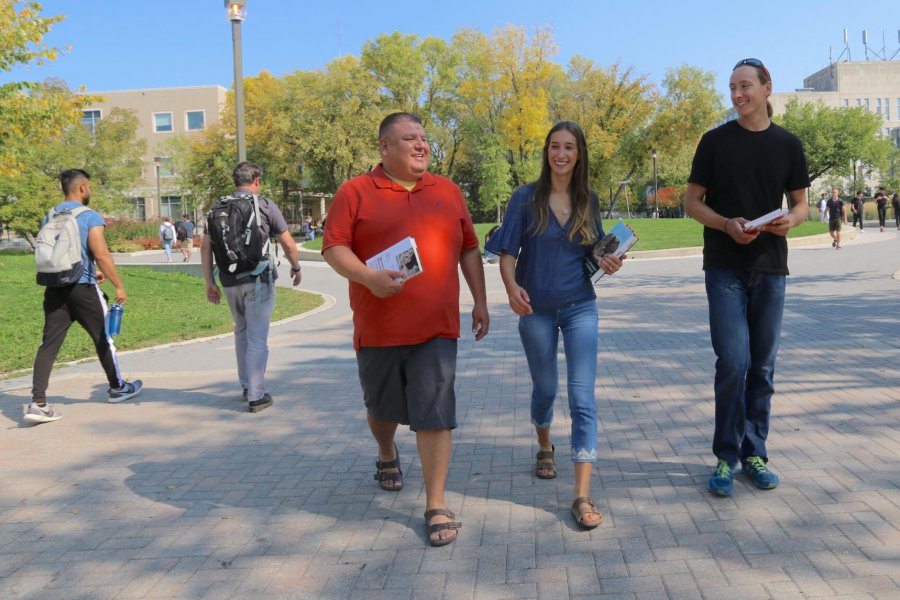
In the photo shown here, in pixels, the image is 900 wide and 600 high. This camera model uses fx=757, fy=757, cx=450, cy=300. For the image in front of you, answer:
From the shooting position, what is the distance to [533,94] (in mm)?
43938

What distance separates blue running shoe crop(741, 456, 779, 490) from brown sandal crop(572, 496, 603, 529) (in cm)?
89

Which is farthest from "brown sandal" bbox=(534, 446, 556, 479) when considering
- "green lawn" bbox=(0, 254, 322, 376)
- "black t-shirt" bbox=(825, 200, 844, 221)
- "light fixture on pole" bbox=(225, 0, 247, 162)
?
"black t-shirt" bbox=(825, 200, 844, 221)

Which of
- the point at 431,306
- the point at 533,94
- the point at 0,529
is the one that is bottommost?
the point at 0,529

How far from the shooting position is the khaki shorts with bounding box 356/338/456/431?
3.47 m

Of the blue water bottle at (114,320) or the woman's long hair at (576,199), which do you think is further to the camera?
→ the blue water bottle at (114,320)

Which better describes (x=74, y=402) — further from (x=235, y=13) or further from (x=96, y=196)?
(x=96, y=196)

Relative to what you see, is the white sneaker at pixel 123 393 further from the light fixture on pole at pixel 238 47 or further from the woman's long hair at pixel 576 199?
the light fixture on pole at pixel 238 47

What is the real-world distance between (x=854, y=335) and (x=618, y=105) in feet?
147

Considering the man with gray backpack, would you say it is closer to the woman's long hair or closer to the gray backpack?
the gray backpack

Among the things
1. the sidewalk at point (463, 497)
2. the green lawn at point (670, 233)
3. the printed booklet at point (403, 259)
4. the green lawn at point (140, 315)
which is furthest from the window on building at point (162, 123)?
the printed booklet at point (403, 259)

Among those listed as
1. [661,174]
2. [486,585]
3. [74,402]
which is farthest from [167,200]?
[486,585]

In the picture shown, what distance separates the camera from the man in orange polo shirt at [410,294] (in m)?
3.40

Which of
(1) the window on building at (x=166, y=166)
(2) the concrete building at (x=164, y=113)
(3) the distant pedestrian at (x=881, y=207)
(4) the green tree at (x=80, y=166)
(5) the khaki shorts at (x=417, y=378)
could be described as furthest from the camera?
(2) the concrete building at (x=164, y=113)

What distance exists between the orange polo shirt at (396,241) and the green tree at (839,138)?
66.8 meters
